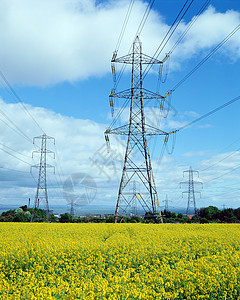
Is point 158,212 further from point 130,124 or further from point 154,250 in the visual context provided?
point 154,250

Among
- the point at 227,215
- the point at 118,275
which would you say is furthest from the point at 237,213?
the point at 118,275

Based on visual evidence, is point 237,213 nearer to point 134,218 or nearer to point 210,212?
point 210,212

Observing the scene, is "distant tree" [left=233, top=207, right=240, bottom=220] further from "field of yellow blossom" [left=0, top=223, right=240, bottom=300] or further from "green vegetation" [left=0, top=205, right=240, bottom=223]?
"field of yellow blossom" [left=0, top=223, right=240, bottom=300]

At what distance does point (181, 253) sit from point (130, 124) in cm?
2090

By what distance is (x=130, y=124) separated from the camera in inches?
1284

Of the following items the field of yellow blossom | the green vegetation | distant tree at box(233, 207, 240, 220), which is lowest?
the field of yellow blossom

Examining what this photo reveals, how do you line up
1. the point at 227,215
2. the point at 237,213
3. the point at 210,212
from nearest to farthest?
the point at 227,215 → the point at 237,213 → the point at 210,212

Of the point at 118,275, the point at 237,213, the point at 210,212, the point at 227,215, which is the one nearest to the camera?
the point at 118,275

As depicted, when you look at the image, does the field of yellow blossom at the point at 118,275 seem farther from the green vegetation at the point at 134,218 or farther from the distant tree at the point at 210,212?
the distant tree at the point at 210,212

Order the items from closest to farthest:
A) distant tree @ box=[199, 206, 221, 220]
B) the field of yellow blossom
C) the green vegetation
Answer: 1. the field of yellow blossom
2. the green vegetation
3. distant tree @ box=[199, 206, 221, 220]

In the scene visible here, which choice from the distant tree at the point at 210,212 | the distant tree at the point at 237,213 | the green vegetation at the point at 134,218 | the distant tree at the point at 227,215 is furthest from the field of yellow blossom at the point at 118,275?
the distant tree at the point at 210,212

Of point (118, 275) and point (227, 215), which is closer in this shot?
point (118, 275)

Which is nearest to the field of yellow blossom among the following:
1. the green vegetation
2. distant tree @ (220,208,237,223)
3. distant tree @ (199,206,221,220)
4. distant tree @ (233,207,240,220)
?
the green vegetation

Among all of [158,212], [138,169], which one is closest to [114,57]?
[138,169]
